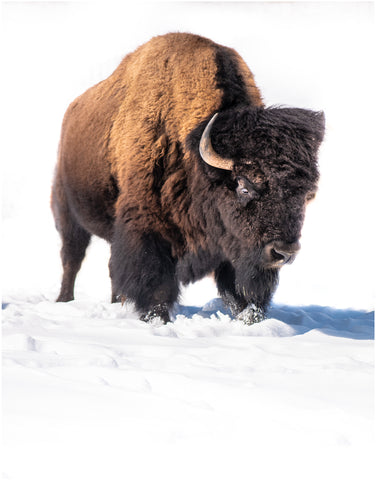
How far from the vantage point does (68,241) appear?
593cm

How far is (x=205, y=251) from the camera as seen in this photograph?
4.20 m

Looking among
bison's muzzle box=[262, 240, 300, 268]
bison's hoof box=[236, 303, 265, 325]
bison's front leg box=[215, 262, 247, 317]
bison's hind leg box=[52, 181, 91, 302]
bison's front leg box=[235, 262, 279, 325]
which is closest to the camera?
bison's muzzle box=[262, 240, 300, 268]

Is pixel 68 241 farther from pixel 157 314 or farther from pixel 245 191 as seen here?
pixel 245 191

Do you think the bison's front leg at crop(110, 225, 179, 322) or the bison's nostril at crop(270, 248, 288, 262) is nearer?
the bison's nostril at crop(270, 248, 288, 262)

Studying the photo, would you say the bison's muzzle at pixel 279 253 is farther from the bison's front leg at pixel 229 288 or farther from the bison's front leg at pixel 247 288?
the bison's front leg at pixel 229 288

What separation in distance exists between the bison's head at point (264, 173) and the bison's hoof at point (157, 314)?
637mm

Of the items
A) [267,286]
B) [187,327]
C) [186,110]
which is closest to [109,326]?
[187,327]

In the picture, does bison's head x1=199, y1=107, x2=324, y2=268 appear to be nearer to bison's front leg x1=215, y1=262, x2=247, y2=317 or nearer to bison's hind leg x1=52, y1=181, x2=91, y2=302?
bison's front leg x1=215, y1=262, x2=247, y2=317

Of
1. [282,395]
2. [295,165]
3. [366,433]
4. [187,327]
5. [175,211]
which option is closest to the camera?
[366,433]

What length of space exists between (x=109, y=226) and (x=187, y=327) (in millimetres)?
1453

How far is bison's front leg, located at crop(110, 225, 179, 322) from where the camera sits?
4.08m

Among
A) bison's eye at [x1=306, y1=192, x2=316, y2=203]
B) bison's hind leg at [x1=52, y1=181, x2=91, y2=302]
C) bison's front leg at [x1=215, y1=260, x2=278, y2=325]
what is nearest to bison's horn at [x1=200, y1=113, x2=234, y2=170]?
bison's eye at [x1=306, y1=192, x2=316, y2=203]

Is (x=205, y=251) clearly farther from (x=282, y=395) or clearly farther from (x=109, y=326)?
(x=282, y=395)

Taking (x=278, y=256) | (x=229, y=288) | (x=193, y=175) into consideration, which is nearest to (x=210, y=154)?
(x=193, y=175)
